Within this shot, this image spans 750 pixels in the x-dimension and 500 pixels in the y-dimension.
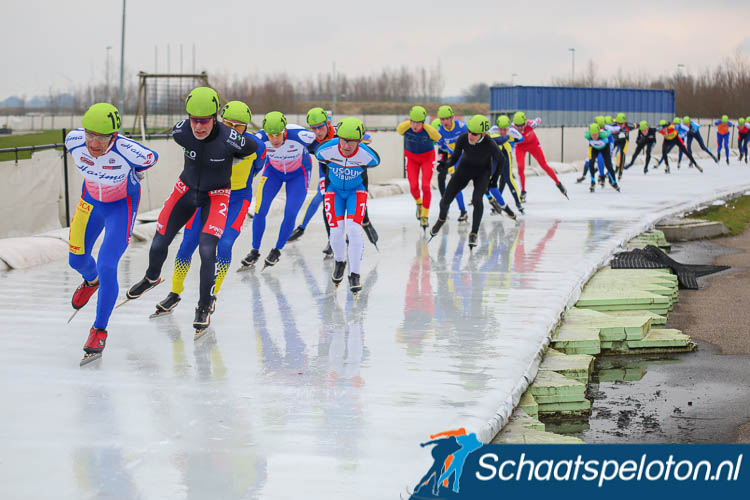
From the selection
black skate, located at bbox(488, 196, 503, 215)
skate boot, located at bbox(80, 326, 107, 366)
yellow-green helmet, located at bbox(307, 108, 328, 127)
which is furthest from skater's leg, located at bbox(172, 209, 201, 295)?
black skate, located at bbox(488, 196, 503, 215)

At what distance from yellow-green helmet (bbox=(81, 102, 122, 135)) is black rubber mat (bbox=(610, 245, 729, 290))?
22.9 ft

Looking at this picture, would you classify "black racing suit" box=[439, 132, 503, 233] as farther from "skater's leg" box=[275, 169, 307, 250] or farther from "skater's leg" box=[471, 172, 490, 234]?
"skater's leg" box=[275, 169, 307, 250]

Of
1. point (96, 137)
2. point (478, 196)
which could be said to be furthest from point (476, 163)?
point (96, 137)

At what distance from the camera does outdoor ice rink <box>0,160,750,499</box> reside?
4910mm

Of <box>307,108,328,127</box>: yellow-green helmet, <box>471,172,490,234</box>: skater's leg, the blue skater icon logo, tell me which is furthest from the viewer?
<box>471,172,490,234</box>: skater's leg

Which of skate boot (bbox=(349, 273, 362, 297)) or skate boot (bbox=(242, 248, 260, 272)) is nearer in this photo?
skate boot (bbox=(349, 273, 362, 297))

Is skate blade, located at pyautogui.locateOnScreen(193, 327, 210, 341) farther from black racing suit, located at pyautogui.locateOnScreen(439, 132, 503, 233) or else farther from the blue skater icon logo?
black racing suit, located at pyautogui.locateOnScreen(439, 132, 503, 233)

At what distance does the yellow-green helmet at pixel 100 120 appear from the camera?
22.8 feet

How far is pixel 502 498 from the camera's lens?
14.6 ft

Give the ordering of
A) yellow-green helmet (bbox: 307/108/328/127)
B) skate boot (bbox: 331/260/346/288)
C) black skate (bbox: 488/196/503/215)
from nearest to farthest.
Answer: skate boot (bbox: 331/260/346/288)
yellow-green helmet (bbox: 307/108/328/127)
black skate (bbox: 488/196/503/215)

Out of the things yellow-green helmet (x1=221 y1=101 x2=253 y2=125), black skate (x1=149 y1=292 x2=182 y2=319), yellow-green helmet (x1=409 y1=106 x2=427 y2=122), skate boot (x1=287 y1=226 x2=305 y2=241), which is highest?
yellow-green helmet (x1=409 y1=106 x2=427 y2=122)

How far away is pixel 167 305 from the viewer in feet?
28.5

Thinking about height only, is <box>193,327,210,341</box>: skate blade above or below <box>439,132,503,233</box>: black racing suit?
below

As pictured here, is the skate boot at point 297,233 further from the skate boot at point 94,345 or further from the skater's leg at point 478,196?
the skate boot at point 94,345
